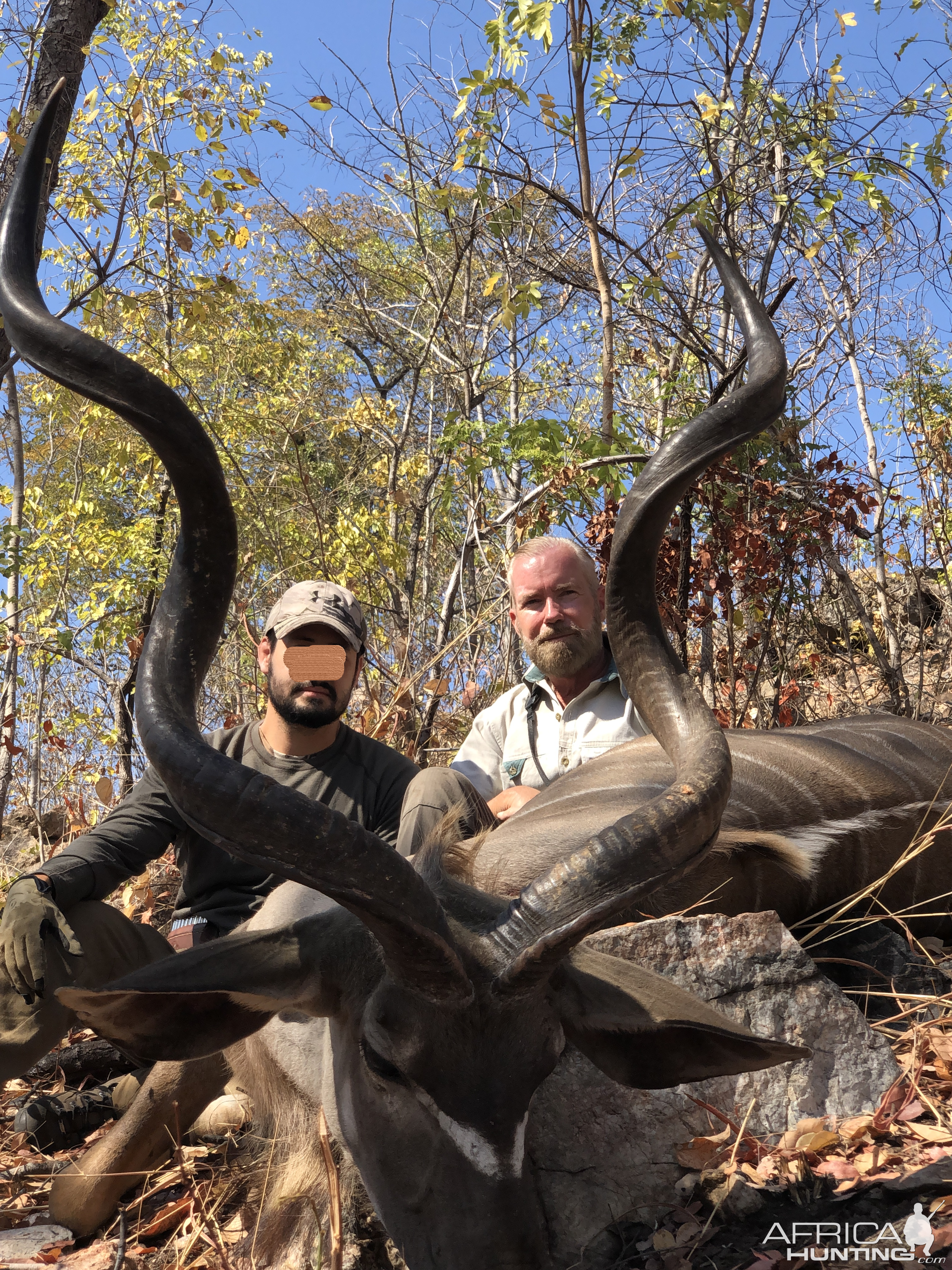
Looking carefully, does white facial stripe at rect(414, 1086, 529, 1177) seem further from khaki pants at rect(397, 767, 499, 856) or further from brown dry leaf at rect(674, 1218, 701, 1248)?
khaki pants at rect(397, 767, 499, 856)

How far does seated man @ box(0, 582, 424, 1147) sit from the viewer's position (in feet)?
10.9

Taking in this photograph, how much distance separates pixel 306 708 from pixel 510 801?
1.04 metres

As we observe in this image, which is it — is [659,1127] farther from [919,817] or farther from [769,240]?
[769,240]

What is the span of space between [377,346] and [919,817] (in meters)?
14.5

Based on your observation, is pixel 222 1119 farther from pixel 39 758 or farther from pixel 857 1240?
pixel 39 758

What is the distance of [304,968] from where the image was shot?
8.32 feet

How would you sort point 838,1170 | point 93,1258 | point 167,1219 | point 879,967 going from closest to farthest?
point 838,1170, point 93,1258, point 167,1219, point 879,967

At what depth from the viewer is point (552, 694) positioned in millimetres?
5262

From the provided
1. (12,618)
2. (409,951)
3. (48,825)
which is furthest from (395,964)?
(48,825)

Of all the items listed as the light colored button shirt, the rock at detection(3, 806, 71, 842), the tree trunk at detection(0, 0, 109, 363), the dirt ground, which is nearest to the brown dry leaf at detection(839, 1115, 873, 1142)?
the dirt ground

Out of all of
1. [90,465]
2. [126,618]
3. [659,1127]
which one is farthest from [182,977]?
[90,465]

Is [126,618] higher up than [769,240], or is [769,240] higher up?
[769,240]

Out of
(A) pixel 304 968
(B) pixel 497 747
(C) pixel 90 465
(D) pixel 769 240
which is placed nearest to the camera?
(A) pixel 304 968

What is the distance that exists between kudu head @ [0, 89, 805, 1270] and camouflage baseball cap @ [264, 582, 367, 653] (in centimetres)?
183
